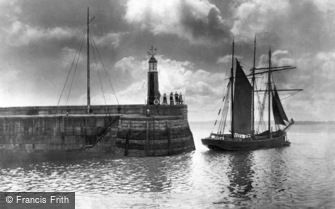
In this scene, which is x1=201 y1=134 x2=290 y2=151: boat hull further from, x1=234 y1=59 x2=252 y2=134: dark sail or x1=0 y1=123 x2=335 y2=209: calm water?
x1=0 y1=123 x2=335 y2=209: calm water

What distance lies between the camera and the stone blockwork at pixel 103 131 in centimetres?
3077

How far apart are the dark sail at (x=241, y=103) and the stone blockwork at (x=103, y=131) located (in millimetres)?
10509

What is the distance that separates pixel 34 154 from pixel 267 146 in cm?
2844

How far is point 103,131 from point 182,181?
13.0m

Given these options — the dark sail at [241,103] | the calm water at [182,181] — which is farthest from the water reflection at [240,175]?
the dark sail at [241,103]

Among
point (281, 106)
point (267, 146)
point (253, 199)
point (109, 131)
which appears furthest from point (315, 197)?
point (281, 106)

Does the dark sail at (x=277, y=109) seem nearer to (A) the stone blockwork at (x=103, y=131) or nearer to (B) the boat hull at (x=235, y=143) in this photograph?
(B) the boat hull at (x=235, y=143)

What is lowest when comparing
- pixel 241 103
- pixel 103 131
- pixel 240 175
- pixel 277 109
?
pixel 240 175

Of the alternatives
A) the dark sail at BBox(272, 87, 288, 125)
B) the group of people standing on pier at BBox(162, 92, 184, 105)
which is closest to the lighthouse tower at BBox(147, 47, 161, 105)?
the group of people standing on pier at BBox(162, 92, 184, 105)

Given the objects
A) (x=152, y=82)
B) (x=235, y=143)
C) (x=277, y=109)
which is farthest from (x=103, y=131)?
(x=277, y=109)

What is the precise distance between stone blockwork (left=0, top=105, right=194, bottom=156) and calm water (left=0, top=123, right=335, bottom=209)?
6.26ft

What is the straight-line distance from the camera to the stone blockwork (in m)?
30.8

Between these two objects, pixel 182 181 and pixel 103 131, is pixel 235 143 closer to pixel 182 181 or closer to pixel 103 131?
pixel 103 131

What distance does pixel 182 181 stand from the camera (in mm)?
21250
